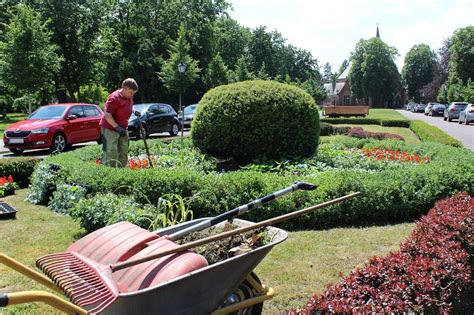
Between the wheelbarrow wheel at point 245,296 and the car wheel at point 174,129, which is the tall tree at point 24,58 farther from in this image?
the wheelbarrow wheel at point 245,296

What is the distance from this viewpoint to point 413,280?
317 centimetres

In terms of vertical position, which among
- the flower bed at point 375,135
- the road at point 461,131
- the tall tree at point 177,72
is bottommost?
the road at point 461,131

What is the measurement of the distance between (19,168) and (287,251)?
278 inches

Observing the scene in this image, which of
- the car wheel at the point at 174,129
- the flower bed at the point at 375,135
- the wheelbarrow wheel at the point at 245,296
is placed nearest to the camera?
the wheelbarrow wheel at the point at 245,296

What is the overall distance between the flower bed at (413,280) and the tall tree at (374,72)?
87.8 metres

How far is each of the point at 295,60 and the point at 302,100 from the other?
2734 inches

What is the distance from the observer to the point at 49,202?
301 inches

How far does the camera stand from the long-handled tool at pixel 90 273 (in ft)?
8.07

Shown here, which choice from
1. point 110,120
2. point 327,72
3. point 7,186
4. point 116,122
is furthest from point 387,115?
point 327,72

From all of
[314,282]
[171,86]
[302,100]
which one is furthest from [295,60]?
[314,282]

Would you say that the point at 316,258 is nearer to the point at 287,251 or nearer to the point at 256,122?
the point at 287,251

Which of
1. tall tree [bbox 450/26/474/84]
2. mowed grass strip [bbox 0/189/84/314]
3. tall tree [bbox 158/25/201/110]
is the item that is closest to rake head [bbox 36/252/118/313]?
mowed grass strip [bbox 0/189/84/314]

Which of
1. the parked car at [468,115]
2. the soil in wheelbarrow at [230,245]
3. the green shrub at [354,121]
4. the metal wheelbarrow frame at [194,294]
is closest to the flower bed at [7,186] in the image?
the soil in wheelbarrow at [230,245]

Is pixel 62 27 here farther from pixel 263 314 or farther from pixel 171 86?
pixel 263 314
